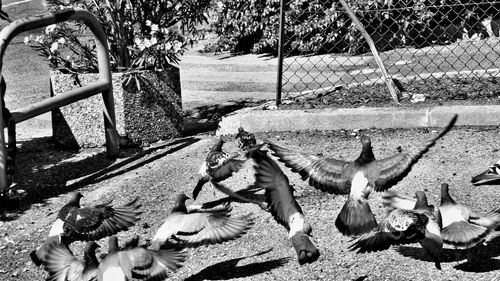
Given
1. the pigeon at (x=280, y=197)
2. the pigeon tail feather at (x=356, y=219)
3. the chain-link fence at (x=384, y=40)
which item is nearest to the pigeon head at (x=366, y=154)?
the pigeon tail feather at (x=356, y=219)

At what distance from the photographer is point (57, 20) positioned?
692 cm

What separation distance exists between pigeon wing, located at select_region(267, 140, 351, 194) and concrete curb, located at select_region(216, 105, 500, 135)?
7.43 ft

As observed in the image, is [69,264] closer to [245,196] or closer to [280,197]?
[280,197]

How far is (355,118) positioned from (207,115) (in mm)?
1872

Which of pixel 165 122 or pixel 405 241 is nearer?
pixel 405 241

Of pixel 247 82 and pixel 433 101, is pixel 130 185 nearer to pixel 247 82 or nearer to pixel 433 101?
pixel 433 101

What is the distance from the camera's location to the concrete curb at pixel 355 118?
25.1ft

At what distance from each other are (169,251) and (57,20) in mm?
2802

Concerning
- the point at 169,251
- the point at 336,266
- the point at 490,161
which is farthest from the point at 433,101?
the point at 169,251

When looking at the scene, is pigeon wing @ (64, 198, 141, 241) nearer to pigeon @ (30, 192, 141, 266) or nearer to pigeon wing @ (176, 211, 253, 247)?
pigeon @ (30, 192, 141, 266)

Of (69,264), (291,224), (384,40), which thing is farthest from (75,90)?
(384,40)

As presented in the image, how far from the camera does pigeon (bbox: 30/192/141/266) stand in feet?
17.3

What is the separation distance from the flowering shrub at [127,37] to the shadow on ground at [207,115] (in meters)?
0.81

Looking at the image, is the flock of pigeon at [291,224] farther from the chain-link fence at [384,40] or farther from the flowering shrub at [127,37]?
the chain-link fence at [384,40]
